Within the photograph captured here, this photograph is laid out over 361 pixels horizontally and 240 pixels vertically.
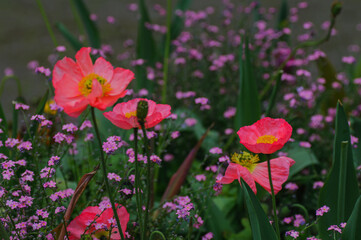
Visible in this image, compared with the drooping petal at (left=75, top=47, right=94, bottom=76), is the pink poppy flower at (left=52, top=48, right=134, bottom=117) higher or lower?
lower

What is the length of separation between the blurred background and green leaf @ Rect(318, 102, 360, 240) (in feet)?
7.13

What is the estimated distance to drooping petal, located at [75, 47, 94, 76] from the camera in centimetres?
89

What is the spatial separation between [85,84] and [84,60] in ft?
0.18

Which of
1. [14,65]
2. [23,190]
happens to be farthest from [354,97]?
[14,65]

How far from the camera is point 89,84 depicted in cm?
87

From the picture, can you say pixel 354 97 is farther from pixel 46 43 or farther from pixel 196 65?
pixel 46 43

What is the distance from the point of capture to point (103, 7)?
3.98 meters

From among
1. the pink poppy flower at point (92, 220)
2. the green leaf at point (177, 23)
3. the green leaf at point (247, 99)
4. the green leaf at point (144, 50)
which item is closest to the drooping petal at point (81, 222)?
the pink poppy flower at point (92, 220)

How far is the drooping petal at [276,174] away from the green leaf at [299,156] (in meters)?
0.61

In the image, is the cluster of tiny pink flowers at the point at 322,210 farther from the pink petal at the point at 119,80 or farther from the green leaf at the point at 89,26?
the green leaf at the point at 89,26

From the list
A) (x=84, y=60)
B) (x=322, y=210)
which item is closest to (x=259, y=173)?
(x=322, y=210)

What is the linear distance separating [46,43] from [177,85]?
1.60 meters

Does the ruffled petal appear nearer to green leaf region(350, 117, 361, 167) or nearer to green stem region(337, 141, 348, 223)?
green stem region(337, 141, 348, 223)

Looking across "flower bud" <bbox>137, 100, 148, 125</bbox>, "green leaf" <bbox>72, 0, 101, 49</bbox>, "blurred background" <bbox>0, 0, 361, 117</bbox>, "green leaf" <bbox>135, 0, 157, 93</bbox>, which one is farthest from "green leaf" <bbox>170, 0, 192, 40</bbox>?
"flower bud" <bbox>137, 100, 148, 125</bbox>
